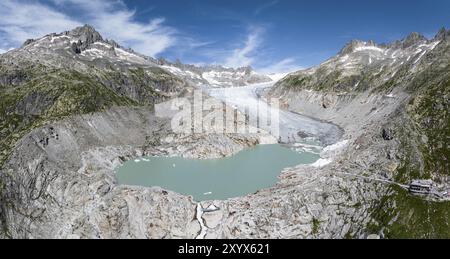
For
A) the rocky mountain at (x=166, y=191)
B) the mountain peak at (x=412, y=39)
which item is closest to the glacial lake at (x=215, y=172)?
the rocky mountain at (x=166, y=191)

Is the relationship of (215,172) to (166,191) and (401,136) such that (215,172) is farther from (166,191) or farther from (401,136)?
(401,136)

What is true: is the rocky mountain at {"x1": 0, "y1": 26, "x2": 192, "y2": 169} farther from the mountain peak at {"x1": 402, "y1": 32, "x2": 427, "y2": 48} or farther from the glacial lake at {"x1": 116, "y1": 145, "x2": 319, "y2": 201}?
the mountain peak at {"x1": 402, "y1": 32, "x2": 427, "y2": 48}

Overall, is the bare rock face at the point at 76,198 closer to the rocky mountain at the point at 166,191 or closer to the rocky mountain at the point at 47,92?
the rocky mountain at the point at 166,191

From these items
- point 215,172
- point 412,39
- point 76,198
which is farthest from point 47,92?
point 412,39

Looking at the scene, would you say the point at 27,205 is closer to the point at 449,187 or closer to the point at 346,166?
the point at 346,166

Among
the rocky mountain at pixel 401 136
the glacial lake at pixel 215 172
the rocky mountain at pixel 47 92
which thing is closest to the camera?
the rocky mountain at pixel 401 136
